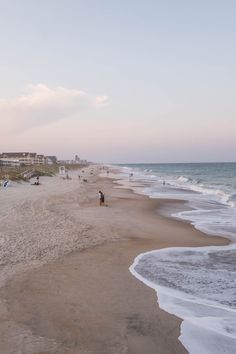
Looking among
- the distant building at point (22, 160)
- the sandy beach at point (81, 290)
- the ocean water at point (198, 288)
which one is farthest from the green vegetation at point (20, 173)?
the ocean water at point (198, 288)

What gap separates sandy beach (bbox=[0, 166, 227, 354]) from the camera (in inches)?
253

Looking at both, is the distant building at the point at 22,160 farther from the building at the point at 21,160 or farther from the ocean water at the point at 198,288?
the ocean water at the point at 198,288

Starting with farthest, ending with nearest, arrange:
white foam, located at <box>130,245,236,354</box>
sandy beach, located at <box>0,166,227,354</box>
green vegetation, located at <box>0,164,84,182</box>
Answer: green vegetation, located at <box>0,164,84,182</box>
white foam, located at <box>130,245,236,354</box>
sandy beach, located at <box>0,166,227,354</box>

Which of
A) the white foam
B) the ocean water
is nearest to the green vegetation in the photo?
the ocean water

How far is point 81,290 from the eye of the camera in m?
9.00

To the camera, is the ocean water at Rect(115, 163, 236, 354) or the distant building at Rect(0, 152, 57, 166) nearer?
the ocean water at Rect(115, 163, 236, 354)

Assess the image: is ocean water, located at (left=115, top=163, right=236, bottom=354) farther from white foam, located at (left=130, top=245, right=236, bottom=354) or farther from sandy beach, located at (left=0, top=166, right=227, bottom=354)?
sandy beach, located at (left=0, top=166, right=227, bottom=354)

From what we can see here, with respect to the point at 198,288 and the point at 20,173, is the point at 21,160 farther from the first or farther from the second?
the point at 198,288

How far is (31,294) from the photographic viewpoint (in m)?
8.59

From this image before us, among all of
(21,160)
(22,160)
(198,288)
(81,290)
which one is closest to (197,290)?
(198,288)

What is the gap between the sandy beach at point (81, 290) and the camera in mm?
6418

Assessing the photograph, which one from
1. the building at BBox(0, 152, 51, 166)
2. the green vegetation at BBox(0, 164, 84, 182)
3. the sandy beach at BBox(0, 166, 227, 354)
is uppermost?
the building at BBox(0, 152, 51, 166)

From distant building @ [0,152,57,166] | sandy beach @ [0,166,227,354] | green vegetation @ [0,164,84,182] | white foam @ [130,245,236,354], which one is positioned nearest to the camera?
sandy beach @ [0,166,227,354]

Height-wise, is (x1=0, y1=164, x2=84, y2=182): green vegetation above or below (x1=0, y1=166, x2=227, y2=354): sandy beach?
above
